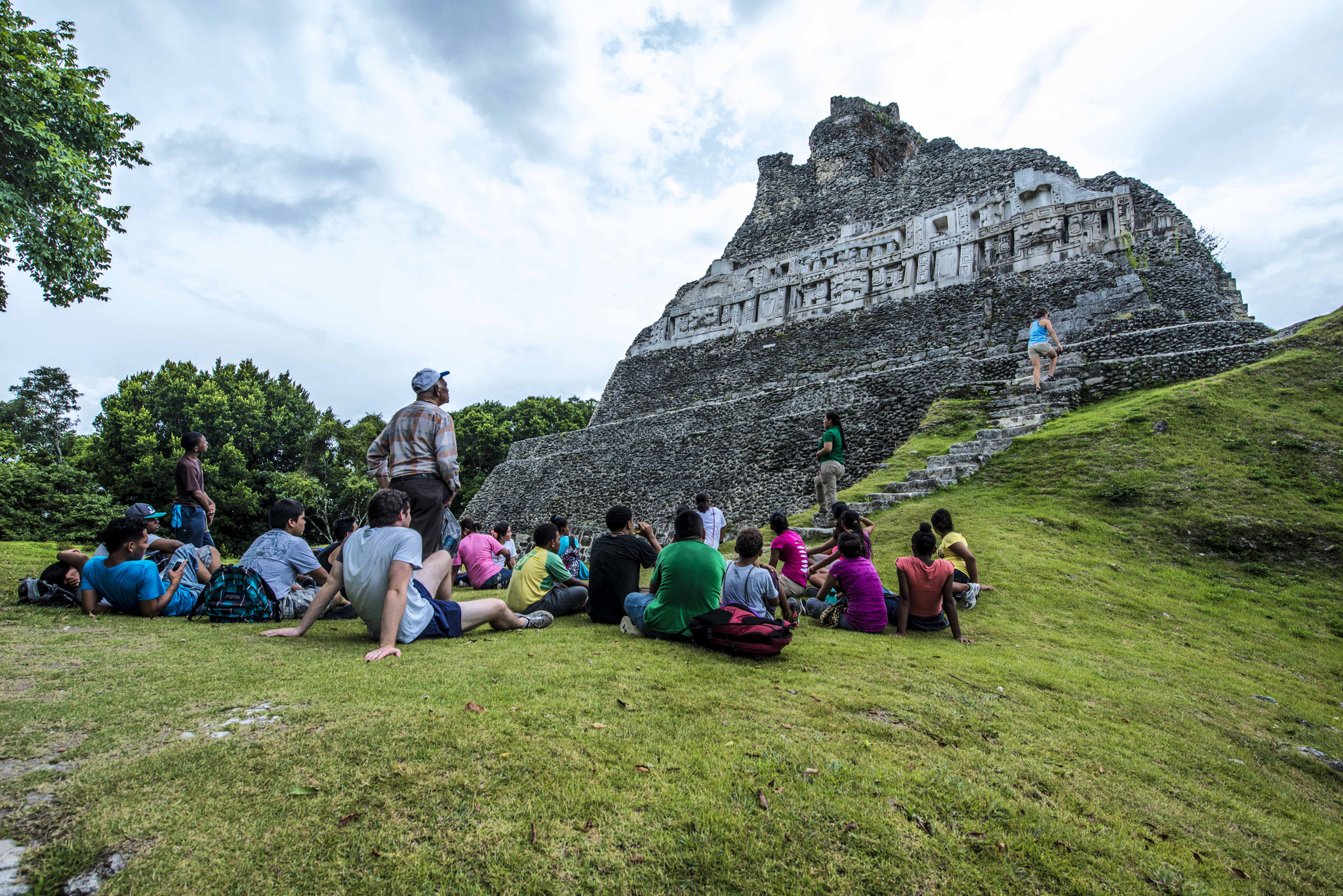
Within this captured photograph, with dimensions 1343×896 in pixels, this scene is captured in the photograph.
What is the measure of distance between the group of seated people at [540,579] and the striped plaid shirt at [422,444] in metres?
0.82

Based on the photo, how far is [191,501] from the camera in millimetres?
7105

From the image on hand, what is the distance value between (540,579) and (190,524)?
4.38m

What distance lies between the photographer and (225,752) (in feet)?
7.83

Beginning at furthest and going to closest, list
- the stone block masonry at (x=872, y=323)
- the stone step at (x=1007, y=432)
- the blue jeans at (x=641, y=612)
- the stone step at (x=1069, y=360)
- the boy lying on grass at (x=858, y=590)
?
the stone block masonry at (x=872, y=323) → the stone step at (x=1069, y=360) → the stone step at (x=1007, y=432) → the boy lying on grass at (x=858, y=590) → the blue jeans at (x=641, y=612)

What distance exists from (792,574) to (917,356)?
13877 millimetres

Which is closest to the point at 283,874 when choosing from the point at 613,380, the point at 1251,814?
the point at 1251,814

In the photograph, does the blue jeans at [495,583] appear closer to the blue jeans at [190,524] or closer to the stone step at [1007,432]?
the blue jeans at [190,524]

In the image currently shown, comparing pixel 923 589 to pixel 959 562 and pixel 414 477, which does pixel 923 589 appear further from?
pixel 414 477

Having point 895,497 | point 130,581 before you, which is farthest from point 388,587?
point 895,497

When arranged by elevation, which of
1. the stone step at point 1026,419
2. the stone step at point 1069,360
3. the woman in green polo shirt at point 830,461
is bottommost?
the woman in green polo shirt at point 830,461

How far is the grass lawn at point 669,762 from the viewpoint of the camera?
199 cm

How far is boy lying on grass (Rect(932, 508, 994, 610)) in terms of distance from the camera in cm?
648

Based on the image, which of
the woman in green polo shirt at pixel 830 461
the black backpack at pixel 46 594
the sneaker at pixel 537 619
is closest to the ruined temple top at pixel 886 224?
the woman in green polo shirt at pixel 830 461

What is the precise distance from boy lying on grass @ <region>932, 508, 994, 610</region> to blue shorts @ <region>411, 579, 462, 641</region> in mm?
4875
